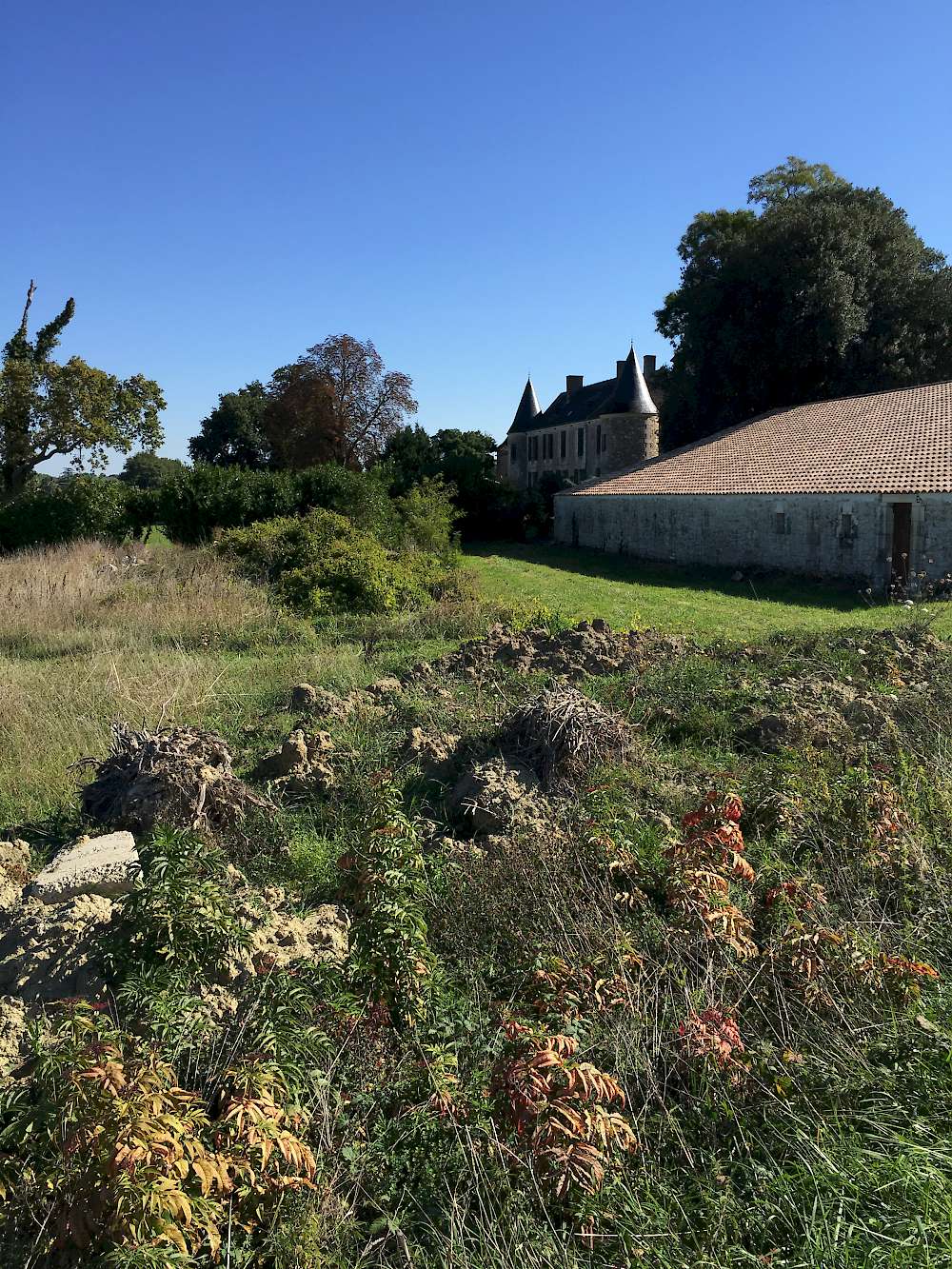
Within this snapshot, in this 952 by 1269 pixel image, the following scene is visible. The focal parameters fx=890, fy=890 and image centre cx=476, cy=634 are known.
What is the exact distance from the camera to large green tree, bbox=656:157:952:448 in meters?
30.8

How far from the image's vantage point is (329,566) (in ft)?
56.2

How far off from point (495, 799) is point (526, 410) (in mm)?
58026

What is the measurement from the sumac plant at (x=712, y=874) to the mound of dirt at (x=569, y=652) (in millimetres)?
4622

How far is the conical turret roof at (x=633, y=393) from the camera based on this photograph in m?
49.0

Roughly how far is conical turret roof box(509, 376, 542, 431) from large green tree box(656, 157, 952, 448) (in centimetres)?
2669

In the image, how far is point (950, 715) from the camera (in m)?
8.00

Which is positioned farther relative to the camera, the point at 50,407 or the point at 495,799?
the point at 50,407

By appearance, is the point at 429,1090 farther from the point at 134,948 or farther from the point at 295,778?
the point at 295,778

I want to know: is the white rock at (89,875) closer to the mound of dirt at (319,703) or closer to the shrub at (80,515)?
the mound of dirt at (319,703)

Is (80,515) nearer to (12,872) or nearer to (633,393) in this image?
(12,872)

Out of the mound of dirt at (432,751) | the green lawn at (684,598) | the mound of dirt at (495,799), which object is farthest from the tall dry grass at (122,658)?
the green lawn at (684,598)

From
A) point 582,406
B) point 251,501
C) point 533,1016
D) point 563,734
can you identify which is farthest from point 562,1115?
point 582,406

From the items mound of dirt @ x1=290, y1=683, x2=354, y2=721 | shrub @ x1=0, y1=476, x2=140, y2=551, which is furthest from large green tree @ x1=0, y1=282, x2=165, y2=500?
mound of dirt @ x1=290, y1=683, x2=354, y2=721

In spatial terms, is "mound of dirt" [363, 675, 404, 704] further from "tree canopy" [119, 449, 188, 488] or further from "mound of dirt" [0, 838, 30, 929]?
"tree canopy" [119, 449, 188, 488]
